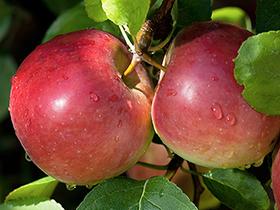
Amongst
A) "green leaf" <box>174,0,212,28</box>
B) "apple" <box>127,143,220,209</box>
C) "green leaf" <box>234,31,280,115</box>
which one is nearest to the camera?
"green leaf" <box>234,31,280,115</box>

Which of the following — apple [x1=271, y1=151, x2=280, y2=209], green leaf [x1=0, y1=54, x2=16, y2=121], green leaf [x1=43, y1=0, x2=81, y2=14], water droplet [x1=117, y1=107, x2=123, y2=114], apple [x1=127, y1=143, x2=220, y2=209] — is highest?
water droplet [x1=117, y1=107, x2=123, y2=114]

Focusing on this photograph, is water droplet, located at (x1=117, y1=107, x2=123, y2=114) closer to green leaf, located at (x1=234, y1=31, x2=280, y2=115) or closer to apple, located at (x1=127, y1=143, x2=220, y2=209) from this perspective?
green leaf, located at (x1=234, y1=31, x2=280, y2=115)

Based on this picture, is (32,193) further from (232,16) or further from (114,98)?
(232,16)

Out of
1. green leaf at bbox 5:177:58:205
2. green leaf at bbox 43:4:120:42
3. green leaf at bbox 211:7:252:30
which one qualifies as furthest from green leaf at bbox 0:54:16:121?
green leaf at bbox 5:177:58:205

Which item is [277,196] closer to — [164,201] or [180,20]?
[164,201]

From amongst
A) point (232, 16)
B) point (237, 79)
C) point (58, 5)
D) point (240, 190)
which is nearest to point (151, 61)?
point (237, 79)

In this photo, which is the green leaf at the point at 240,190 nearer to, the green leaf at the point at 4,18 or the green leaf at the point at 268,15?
the green leaf at the point at 268,15
